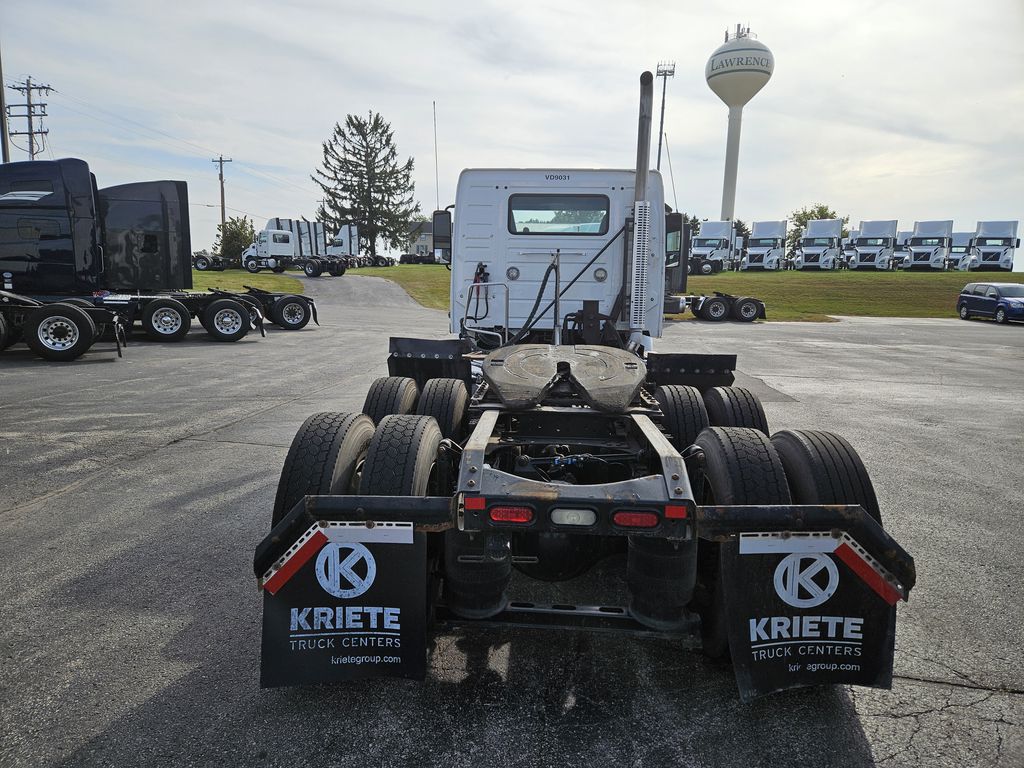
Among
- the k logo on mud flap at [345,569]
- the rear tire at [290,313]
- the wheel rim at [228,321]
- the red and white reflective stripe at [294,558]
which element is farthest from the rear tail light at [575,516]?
the rear tire at [290,313]

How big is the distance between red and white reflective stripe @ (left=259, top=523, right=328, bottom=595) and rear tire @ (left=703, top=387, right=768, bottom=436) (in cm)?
285

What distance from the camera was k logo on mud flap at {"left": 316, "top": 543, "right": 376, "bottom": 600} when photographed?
2.37m

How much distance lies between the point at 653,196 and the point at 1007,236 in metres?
55.7

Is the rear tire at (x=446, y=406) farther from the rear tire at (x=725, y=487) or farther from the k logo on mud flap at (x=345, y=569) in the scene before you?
the rear tire at (x=725, y=487)

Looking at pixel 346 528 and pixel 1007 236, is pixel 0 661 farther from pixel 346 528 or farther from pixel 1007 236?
pixel 1007 236

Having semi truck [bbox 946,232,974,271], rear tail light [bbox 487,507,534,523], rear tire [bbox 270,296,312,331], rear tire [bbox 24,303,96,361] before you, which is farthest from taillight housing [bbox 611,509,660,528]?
semi truck [bbox 946,232,974,271]

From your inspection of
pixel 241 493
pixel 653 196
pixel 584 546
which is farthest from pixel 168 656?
pixel 653 196

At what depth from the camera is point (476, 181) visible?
21.7 ft

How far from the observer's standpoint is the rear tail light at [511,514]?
7.45ft

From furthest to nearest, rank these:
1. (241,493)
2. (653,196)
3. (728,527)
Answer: (653,196), (241,493), (728,527)

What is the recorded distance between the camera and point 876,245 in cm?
4988

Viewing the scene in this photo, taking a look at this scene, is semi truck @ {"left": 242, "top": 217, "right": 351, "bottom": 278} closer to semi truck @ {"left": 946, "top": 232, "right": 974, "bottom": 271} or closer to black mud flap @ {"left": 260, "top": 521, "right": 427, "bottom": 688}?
black mud flap @ {"left": 260, "top": 521, "right": 427, "bottom": 688}

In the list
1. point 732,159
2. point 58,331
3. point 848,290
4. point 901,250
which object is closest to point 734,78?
point 732,159

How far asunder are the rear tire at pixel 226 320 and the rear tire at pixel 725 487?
1432 centimetres
